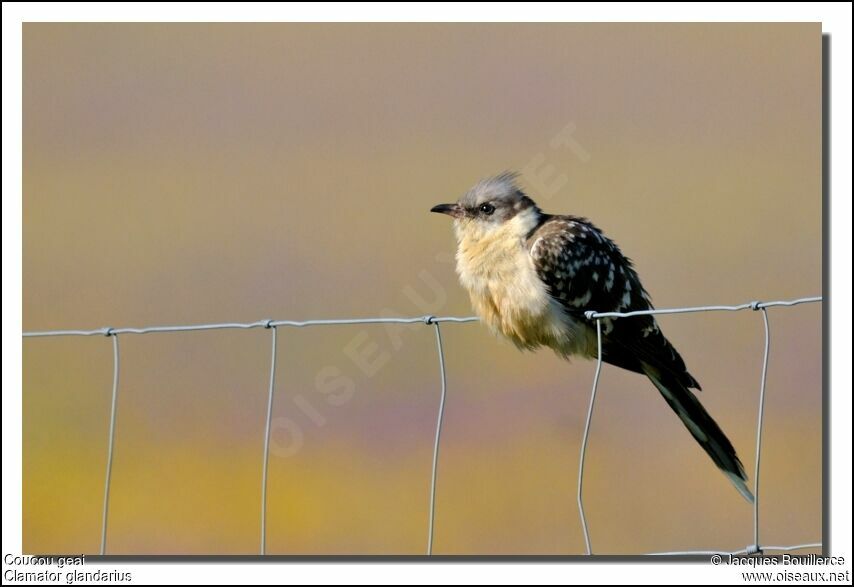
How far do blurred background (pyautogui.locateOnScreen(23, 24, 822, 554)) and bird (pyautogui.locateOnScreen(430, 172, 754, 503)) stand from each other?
751mm

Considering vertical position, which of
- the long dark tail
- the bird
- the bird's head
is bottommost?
the long dark tail

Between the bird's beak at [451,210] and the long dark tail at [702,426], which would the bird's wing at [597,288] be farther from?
the bird's beak at [451,210]

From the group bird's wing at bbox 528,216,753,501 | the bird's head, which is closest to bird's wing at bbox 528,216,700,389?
bird's wing at bbox 528,216,753,501

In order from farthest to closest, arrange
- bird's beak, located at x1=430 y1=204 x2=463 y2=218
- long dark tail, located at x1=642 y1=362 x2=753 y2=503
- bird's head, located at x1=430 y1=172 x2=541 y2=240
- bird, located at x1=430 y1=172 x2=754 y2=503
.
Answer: bird's beak, located at x1=430 y1=204 x2=463 y2=218 → bird's head, located at x1=430 y1=172 x2=541 y2=240 → bird, located at x1=430 y1=172 x2=754 y2=503 → long dark tail, located at x1=642 y1=362 x2=753 y2=503

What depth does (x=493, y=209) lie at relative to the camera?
599cm

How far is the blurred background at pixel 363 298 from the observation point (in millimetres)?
8281

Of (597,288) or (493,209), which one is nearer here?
(597,288)

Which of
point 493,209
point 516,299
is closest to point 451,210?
point 493,209

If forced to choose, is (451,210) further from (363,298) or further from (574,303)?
(363,298)

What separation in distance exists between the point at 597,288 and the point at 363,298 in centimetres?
549

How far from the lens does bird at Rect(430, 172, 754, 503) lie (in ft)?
17.6

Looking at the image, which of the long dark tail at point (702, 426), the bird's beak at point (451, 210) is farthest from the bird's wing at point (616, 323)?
the bird's beak at point (451, 210)

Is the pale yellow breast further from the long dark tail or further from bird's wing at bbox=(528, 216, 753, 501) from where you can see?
the long dark tail

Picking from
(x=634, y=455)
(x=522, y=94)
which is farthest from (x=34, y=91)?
(x=634, y=455)
